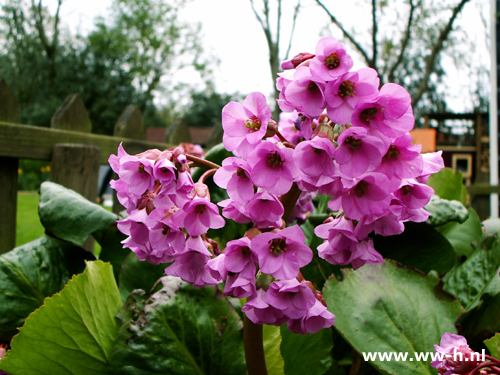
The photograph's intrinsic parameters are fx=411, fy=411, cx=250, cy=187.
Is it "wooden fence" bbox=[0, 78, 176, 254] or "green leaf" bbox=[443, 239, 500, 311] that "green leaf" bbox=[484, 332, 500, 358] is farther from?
"wooden fence" bbox=[0, 78, 176, 254]

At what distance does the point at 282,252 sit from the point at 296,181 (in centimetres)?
9

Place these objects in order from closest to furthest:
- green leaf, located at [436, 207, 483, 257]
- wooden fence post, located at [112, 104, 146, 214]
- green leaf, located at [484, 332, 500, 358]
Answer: green leaf, located at [484, 332, 500, 358]
green leaf, located at [436, 207, 483, 257]
wooden fence post, located at [112, 104, 146, 214]

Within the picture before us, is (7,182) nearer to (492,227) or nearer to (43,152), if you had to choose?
(43,152)

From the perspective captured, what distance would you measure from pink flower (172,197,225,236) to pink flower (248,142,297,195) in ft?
0.27

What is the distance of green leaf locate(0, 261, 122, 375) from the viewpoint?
0.68 m

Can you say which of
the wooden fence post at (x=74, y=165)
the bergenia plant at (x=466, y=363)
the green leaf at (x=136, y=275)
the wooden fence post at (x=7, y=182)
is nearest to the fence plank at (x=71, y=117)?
the wooden fence post at (x=74, y=165)

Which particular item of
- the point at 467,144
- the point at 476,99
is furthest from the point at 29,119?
the point at 476,99

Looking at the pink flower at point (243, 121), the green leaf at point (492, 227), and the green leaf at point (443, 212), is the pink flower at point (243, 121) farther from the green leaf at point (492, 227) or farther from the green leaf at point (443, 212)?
the green leaf at point (492, 227)

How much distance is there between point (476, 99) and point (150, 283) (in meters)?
31.1

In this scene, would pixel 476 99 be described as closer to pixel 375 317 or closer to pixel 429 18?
pixel 429 18

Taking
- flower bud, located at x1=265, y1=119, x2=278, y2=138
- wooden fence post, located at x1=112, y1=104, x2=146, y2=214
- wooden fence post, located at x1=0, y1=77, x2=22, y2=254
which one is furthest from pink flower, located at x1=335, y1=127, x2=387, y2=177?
wooden fence post, located at x1=112, y1=104, x2=146, y2=214

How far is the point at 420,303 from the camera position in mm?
837

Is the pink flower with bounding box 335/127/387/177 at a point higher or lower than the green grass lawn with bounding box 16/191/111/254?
higher

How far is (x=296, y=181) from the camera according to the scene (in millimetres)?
497
